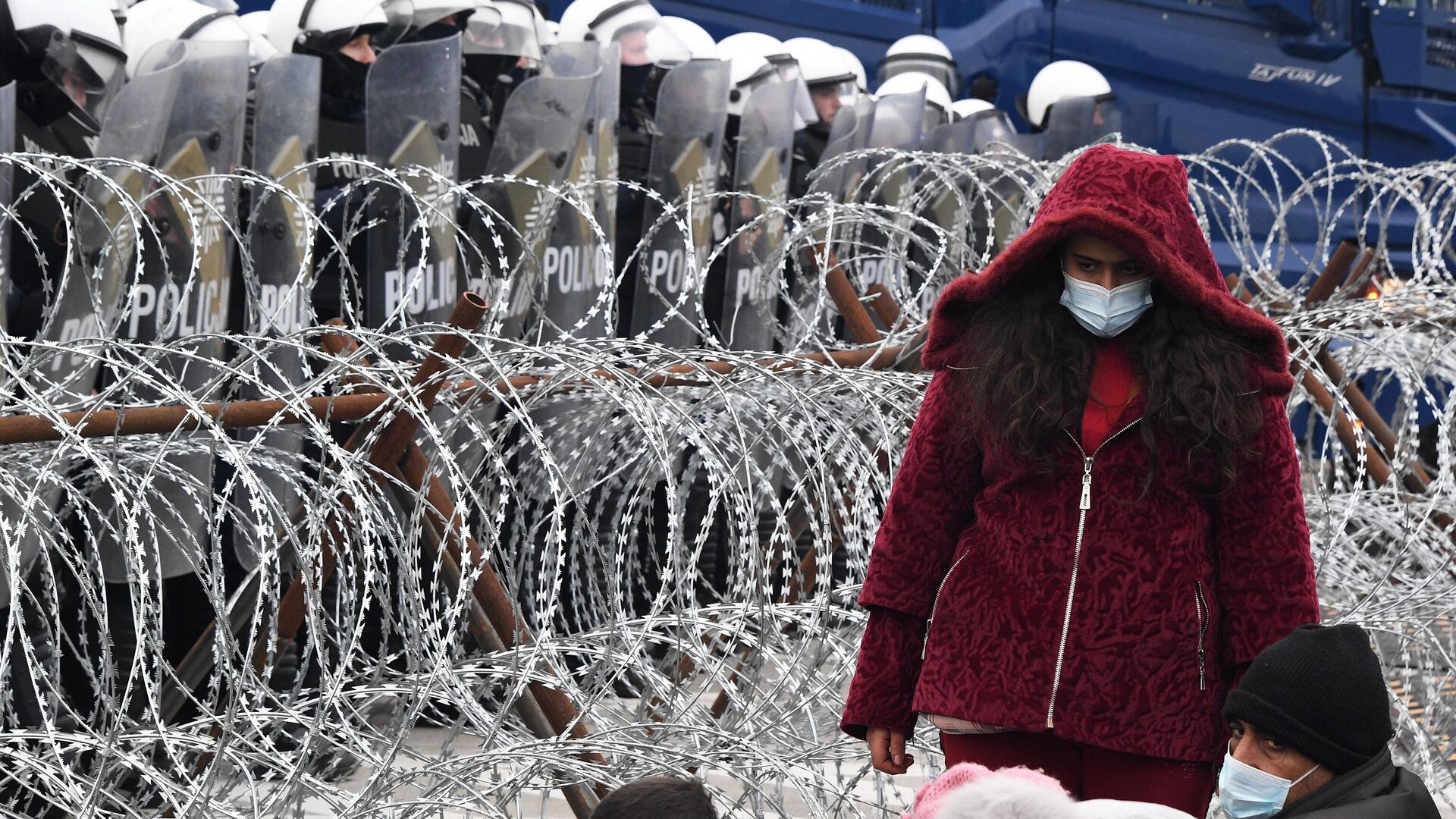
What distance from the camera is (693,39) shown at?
843 cm

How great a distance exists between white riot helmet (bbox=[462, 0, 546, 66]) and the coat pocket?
15.3 ft

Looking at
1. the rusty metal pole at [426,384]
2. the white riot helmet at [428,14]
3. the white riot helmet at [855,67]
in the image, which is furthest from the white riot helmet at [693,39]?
the rusty metal pole at [426,384]

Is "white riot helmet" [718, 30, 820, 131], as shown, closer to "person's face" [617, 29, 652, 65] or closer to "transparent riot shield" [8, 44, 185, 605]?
"person's face" [617, 29, 652, 65]

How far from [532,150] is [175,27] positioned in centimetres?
122

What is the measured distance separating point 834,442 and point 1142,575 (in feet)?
4.09

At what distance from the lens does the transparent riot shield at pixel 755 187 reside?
7730mm

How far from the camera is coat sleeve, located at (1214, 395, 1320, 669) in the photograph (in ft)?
8.37

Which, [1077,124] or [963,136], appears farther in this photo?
[1077,124]

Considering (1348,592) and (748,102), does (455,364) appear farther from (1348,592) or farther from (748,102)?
(748,102)

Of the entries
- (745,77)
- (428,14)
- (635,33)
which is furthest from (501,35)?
(745,77)

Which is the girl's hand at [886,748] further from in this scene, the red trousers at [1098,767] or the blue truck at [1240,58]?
the blue truck at [1240,58]

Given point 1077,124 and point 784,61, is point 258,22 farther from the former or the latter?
point 1077,124

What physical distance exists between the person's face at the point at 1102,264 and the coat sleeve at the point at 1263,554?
0.27m

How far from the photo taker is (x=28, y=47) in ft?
16.9
